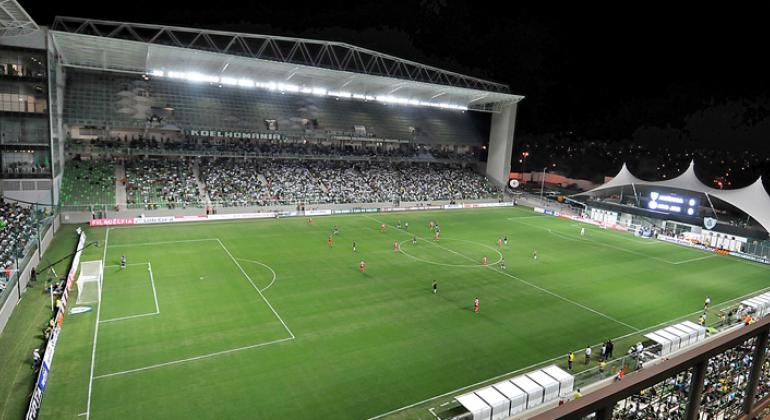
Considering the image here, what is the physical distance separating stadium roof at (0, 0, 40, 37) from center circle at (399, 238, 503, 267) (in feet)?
104

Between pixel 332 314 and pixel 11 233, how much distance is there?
2132 centimetres

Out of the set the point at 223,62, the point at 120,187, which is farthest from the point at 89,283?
the point at 223,62

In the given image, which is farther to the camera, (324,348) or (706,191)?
(706,191)

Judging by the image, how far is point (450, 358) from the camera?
20.5 m

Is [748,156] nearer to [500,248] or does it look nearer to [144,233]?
[500,248]

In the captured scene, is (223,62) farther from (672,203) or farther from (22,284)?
(672,203)

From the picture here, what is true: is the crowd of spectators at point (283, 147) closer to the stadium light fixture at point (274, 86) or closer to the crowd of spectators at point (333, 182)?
the crowd of spectators at point (333, 182)

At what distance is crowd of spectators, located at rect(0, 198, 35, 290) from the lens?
24.2 meters

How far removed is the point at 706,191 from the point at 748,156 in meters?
32.0

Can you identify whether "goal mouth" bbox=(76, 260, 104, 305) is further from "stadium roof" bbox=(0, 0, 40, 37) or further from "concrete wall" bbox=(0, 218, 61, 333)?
"stadium roof" bbox=(0, 0, 40, 37)

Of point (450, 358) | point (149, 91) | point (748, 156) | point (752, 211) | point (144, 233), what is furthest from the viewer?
point (748, 156)

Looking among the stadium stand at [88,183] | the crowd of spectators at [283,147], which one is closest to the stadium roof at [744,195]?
the crowd of spectators at [283,147]

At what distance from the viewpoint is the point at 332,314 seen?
24594 millimetres

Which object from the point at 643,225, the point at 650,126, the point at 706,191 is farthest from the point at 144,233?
the point at 650,126
